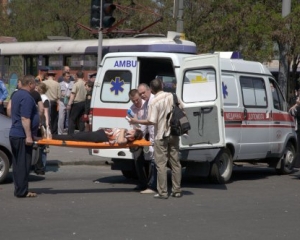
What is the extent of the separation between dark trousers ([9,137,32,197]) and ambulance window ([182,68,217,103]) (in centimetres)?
309

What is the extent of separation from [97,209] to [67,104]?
10765mm

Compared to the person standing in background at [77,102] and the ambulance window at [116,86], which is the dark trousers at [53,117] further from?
the ambulance window at [116,86]

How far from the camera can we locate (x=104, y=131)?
12.7m

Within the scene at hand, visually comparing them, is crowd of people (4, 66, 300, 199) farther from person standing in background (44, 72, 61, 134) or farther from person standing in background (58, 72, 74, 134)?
person standing in background (58, 72, 74, 134)

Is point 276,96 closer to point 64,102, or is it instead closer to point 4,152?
point 4,152

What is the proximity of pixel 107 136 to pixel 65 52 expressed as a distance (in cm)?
1476

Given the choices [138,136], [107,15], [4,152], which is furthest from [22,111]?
[107,15]

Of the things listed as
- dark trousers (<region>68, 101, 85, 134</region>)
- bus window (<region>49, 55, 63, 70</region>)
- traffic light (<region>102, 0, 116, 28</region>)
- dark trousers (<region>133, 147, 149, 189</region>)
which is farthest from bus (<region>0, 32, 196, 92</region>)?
dark trousers (<region>133, 147, 149, 189</region>)

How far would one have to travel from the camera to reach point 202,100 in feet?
45.4

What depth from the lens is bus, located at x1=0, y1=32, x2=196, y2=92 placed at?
22.7 metres

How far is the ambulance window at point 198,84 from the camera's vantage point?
13820 millimetres

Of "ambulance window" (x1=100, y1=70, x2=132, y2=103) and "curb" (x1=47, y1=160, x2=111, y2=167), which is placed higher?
"ambulance window" (x1=100, y1=70, x2=132, y2=103)

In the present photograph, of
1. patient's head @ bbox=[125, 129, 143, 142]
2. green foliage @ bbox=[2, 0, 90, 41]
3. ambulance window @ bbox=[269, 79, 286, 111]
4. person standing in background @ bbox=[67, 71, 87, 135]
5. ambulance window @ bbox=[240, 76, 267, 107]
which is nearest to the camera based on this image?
patient's head @ bbox=[125, 129, 143, 142]

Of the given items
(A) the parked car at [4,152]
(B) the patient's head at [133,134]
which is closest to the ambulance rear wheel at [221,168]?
(B) the patient's head at [133,134]
